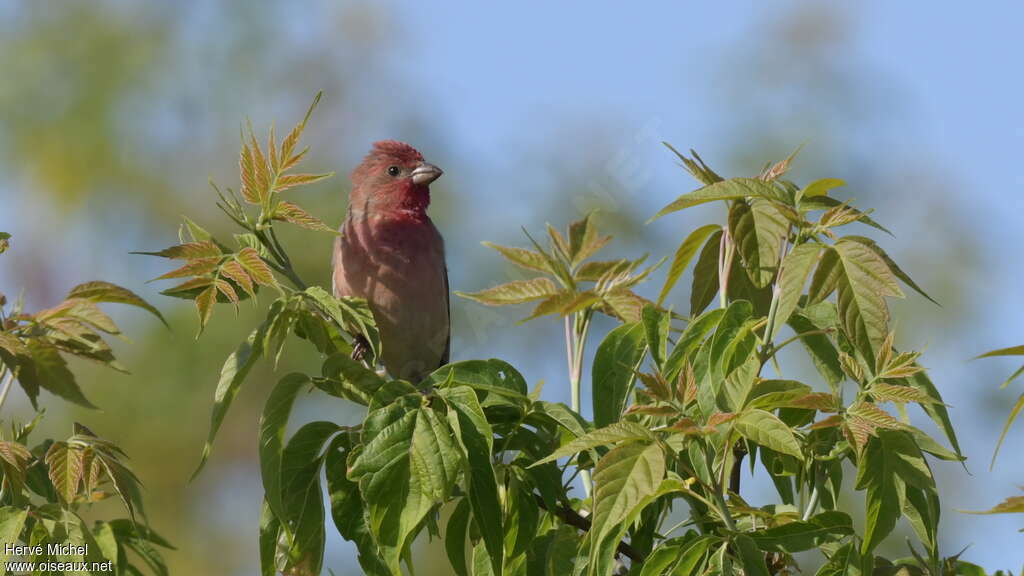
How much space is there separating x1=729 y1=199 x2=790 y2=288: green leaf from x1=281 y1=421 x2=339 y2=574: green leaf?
110 cm

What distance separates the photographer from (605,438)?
8.03 ft

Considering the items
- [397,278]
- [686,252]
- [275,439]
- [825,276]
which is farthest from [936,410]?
[397,278]

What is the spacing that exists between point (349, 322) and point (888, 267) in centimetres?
153

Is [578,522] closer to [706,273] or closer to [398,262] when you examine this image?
[706,273]

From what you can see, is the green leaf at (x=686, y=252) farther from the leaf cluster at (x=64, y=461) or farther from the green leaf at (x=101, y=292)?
the green leaf at (x=101, y=292)

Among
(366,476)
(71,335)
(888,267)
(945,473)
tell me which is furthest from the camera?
(945,473)

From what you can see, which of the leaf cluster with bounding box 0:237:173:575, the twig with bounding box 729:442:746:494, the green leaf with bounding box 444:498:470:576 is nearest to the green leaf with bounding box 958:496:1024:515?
the twig with bounding box 729:442:746:494

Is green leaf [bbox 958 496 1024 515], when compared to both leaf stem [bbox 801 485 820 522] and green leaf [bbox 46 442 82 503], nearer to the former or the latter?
leaf stem [bbox 801 485 820 522]

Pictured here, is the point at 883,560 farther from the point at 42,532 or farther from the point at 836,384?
the point at 42,532

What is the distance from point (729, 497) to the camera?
276 cm

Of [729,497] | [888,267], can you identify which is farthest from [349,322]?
[888,267]

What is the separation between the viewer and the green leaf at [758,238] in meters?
2.93

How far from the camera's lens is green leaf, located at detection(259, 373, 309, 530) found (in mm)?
2811

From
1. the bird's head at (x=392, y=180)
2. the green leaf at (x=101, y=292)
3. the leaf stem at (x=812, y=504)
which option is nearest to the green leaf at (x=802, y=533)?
the leaf stem at (x=812, y=504)
